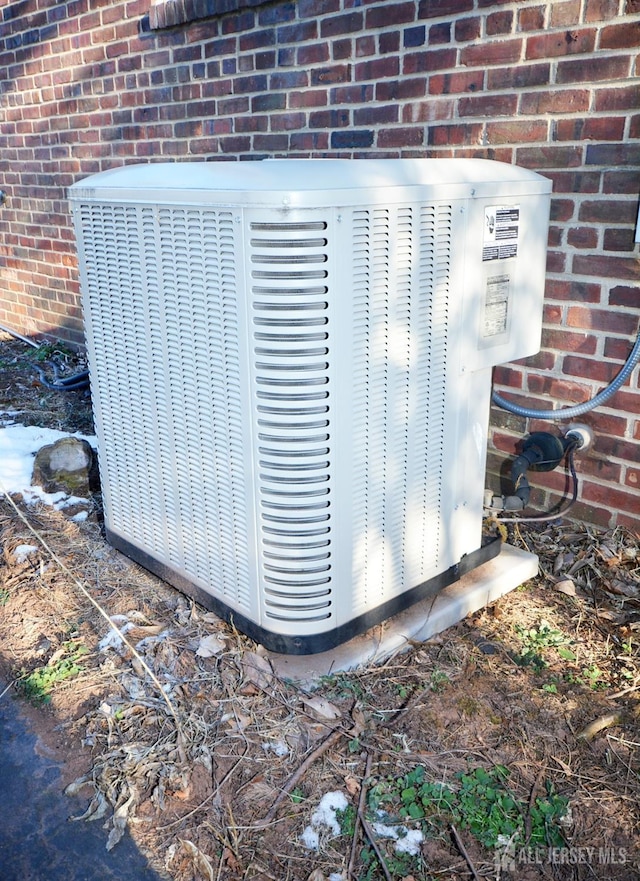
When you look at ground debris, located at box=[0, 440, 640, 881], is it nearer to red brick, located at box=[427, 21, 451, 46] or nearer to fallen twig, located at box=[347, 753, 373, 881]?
fallen twig, located at box=[347, 753, 373, 881]

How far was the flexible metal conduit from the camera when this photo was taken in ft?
8.54

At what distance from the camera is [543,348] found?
9.52 feet

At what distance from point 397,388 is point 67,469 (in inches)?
73.4

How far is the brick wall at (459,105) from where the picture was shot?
8.44 ft

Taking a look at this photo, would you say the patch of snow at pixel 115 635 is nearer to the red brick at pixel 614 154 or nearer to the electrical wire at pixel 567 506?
the electrical wire at pixel 567 506

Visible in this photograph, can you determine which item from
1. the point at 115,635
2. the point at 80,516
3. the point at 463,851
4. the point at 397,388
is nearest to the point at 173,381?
the point at 397,388

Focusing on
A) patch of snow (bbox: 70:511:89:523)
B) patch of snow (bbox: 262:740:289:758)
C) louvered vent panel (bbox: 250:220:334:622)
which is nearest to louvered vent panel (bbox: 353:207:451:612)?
louvered vent panel (bbox: 250:220:334:622)

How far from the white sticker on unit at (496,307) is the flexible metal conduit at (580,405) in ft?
1.54

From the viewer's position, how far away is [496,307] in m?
2.42

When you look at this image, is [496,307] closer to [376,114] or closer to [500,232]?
[500,232]

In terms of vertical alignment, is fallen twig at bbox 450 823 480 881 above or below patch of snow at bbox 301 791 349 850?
above

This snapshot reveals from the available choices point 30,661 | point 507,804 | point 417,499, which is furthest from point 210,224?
point 507,804

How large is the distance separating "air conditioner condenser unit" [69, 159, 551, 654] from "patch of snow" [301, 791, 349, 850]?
18.0 inches

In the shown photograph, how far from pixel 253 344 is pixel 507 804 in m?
1.24
